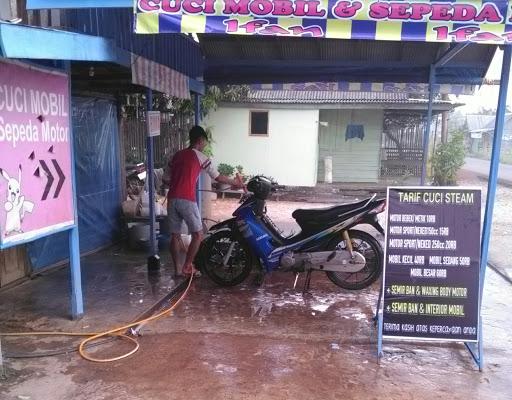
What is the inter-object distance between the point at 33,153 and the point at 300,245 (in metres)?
2.81

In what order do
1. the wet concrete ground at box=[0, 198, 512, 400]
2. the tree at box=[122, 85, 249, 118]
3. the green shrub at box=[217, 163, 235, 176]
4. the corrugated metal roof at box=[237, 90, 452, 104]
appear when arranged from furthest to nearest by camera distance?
the corrugated metal roof at box=[237, 90, 452, 104], the green shrub at box=[217, 163, 235, 176], the tree at box=[122, 85, 249, 118], the wet concrete ground at box=[0, 198, 512, 400]

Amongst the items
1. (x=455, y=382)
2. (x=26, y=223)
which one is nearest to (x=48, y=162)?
(x=26, y=223)

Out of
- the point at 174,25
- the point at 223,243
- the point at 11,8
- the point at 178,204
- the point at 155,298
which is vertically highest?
the point at 11,8

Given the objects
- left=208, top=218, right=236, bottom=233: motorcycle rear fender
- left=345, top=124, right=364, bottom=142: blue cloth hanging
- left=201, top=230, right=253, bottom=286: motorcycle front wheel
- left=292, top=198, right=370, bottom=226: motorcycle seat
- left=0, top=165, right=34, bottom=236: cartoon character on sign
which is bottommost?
left=201, top=230, right=253, bottom=286: motorcycle front wheel

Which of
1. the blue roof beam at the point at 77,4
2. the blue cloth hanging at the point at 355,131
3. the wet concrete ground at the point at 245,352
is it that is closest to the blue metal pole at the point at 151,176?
the wet concrete ground at the point at 245,352

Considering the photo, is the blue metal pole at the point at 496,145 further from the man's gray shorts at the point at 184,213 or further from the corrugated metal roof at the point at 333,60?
the man's gray shorts at the point at 184,213

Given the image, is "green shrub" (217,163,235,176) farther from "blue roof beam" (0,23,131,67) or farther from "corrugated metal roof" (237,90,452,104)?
"blue roof beam" (0,23,131,67)

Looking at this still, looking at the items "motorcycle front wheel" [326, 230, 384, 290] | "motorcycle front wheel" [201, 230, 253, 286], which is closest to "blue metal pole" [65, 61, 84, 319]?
"motorcycle front wheel" [201, 230, 253, 286]

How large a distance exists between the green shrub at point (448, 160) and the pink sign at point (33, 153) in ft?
50.1

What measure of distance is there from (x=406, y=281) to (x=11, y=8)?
166 inches

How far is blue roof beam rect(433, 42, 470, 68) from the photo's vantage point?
209 inches

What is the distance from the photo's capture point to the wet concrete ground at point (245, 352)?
3.31 meters

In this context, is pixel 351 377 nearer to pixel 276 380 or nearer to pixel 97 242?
pixel 276 380

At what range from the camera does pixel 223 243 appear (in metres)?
5.49
